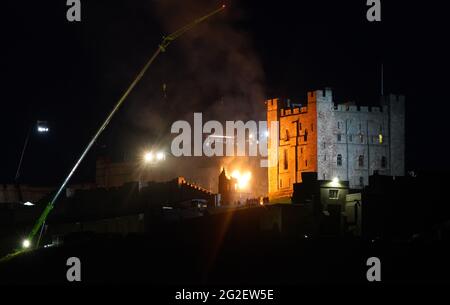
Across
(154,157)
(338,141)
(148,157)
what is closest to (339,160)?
(338,141)

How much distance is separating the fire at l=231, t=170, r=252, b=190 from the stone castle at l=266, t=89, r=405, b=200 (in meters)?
4.57

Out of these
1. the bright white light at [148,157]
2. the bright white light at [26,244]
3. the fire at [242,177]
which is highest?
the bright white light at [148,157]

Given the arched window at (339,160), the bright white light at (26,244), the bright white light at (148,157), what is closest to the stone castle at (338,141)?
the arched window at (339,160)

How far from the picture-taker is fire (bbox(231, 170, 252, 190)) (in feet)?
384

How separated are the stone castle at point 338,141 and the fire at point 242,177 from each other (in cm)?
457

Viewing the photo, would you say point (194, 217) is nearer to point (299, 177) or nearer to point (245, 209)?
point (245, 209)

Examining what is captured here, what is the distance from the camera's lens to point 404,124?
11312 centimetres

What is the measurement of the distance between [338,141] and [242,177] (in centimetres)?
1112

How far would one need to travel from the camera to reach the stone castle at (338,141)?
110438 millimetres

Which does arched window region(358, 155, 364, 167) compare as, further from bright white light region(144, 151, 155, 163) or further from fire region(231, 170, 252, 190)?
bright white light region(144, 151, 155, 163)

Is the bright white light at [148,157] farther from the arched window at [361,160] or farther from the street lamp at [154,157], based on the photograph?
the arched window at [361,160]

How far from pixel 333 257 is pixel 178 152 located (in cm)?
4759

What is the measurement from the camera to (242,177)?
389 ft
